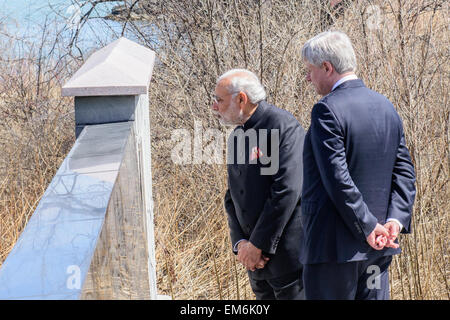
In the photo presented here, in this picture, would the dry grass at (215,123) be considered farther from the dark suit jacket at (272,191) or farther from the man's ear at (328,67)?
the man's ear at (328,67)

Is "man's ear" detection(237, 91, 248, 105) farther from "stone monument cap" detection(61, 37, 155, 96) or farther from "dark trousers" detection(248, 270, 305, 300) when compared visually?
"dark trousers" detection(248, 270, 305, 300)

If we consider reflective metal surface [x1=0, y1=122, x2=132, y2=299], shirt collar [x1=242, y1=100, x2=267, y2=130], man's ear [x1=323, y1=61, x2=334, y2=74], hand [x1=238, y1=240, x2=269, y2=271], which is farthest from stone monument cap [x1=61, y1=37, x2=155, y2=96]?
man's ear [x1=323, y1=61, x2=334, y2=74]

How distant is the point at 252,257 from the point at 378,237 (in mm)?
711

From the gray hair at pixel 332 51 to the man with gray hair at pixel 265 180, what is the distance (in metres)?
0.48

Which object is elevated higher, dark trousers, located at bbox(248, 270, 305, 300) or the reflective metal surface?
the reflective metal surface

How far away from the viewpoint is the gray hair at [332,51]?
218 centimetres

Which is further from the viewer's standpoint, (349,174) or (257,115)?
(257,115)

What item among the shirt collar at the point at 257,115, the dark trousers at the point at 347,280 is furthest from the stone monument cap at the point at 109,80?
the dark trousers at the point at 347,280

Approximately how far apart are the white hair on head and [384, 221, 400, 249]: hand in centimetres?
87

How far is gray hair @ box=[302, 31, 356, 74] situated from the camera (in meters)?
2.18

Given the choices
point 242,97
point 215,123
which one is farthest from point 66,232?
point 215,123

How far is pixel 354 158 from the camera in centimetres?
213

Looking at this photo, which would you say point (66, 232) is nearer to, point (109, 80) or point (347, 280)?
point (347, 280)

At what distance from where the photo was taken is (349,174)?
2117 mm
